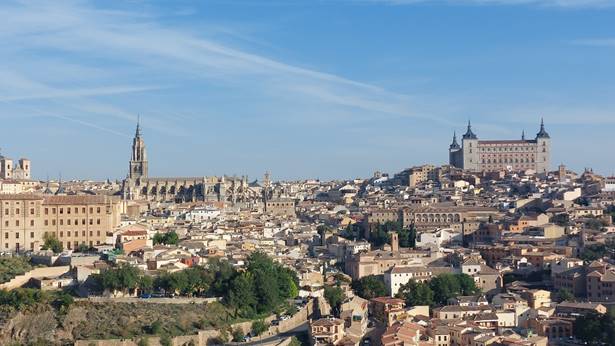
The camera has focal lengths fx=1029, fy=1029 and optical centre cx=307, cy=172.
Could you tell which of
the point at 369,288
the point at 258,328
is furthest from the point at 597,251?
the point at 258,328

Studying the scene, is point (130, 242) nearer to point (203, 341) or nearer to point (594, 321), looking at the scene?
point (203, 341)


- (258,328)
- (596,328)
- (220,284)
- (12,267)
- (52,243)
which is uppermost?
(52,243)

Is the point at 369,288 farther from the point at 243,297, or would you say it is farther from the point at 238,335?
the point at 238,335

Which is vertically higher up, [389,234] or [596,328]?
[389,234]

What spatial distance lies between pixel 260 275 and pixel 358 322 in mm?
3849

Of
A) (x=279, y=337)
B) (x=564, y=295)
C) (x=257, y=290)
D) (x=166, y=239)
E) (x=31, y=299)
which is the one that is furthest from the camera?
(x=166, y=239)

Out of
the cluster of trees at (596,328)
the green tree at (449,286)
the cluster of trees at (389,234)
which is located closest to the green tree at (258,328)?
the green tree at (449,286)

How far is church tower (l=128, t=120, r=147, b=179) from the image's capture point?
8306 centimetres

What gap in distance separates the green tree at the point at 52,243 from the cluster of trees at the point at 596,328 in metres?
19.2

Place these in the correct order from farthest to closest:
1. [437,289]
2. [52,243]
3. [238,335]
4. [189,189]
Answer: [189,189], [52,243], [437,289], [238,335]

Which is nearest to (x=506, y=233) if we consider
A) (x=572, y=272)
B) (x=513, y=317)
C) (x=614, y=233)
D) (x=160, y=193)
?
(x=614, y=233)

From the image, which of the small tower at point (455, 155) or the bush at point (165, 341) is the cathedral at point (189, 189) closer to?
the small tower at point (455, 155)

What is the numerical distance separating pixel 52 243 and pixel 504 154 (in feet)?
187

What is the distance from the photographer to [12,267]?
112 feet
